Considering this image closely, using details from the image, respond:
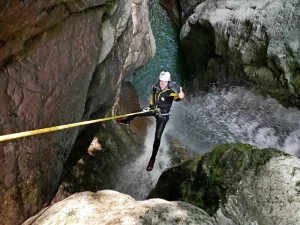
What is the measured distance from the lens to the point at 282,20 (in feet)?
44.2

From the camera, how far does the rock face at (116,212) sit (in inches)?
164

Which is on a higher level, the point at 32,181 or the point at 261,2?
the point at 261,2

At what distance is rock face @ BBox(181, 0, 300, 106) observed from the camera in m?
13.3

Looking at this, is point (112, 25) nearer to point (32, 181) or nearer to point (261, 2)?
point (32, 181)

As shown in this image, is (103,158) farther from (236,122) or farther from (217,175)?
(236,122)

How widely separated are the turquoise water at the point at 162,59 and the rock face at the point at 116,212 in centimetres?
1154

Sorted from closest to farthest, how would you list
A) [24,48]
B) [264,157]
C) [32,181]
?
[24,48] → [32,181] → [264,157]

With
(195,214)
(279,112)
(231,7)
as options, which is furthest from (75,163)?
(231,7)

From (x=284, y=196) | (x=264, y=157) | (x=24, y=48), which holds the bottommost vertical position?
(x=284, y=196)

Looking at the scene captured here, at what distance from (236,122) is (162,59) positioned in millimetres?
8243

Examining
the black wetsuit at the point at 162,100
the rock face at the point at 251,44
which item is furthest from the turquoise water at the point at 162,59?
the black wetsuit at the point at 162,100

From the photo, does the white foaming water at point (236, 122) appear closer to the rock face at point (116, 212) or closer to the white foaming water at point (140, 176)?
the white foaming water at point (140, 176)

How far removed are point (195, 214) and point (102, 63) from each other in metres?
4.66

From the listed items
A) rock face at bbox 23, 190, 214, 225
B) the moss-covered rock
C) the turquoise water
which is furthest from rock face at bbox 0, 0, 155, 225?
the turquoise water
